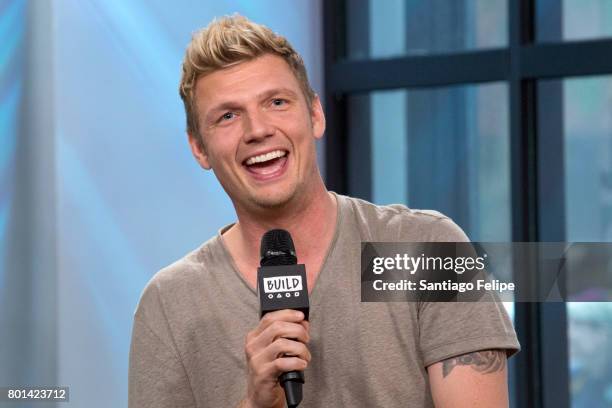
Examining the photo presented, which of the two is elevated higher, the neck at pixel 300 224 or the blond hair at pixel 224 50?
the blond hair at pixel 224 50

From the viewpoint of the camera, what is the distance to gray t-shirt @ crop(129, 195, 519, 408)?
1.69 meters

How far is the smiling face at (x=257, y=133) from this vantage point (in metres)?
1.76

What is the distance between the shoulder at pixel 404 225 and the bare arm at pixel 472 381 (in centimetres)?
23

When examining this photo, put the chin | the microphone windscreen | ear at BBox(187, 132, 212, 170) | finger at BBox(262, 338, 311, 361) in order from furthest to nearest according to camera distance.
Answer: ear at BBox(187, 132, 212, 170) → the chin → the microphone windscreen → finger at BBox(262, 338, 311, 361)

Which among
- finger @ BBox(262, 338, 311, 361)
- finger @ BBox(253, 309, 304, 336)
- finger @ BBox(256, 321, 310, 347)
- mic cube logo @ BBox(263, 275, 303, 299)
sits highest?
mic cube logo @ BBox(263, 275, 303, 299)

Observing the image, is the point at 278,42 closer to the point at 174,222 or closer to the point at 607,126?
the point at 174,222

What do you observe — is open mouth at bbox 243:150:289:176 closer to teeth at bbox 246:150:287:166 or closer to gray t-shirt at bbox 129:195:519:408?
teeth at bbox 246:150:287:166

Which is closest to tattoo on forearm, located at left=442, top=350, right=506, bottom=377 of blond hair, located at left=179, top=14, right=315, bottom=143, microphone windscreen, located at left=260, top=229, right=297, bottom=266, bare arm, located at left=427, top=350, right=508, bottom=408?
bare arm, located at left=427, top=350, right=508, bottom=408

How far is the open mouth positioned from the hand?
399 millimetres

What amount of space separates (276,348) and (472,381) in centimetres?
40

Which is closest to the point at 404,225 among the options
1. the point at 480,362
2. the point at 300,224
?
the point at 300,224

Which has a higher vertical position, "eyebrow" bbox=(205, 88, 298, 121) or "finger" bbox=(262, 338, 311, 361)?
"eyebrow" bbox=(205, 88, 298, 121)

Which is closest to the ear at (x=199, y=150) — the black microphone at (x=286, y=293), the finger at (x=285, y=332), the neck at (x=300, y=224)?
the neck at (x=300, y=224)

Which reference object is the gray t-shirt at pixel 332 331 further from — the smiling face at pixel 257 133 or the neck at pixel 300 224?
the smiling face at pixel 257 133
